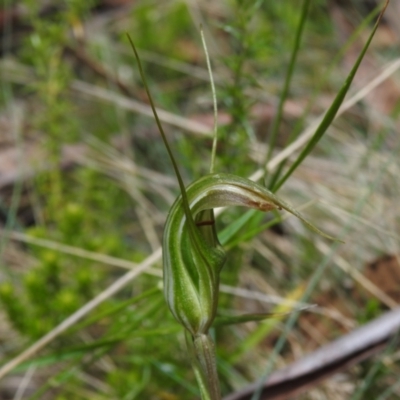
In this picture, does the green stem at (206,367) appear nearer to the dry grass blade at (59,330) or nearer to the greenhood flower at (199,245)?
the greenhood flower at (199,245)

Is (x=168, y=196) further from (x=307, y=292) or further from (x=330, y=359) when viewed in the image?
(x=330, y=359)

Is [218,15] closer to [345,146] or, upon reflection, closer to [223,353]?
[345,146]

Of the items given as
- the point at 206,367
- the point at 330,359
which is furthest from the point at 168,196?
the point at 206,367

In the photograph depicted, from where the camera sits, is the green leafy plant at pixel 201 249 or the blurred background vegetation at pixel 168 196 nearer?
→ the green leafy plant at pixel 201 249

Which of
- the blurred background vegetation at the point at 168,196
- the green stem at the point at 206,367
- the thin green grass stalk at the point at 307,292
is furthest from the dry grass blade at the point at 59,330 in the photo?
the green stem at the point at 206,367

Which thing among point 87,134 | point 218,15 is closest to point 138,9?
point 218,15

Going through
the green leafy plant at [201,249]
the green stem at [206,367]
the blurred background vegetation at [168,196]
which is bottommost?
the blurred background vegetation at [168,196]

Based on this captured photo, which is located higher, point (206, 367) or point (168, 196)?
point (206, 367)

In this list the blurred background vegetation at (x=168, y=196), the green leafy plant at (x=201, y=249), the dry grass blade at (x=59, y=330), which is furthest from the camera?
the blurred background vegetation at (x=168, y=196)
